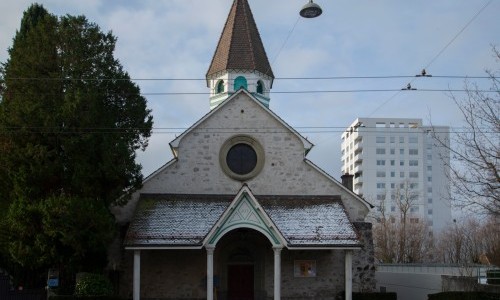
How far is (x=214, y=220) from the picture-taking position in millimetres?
27328

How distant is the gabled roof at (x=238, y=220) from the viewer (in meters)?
25.8

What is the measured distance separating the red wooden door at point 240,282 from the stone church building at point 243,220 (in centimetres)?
5

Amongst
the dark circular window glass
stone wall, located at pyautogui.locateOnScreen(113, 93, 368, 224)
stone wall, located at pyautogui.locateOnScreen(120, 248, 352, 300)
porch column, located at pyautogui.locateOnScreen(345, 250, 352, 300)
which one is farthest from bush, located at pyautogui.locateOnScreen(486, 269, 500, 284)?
the dark circular window glass

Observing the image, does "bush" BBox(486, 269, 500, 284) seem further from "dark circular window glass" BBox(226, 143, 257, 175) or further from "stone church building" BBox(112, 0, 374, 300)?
"dark circular window glass" BBox(226, 143, 257, 175)

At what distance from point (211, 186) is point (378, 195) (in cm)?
9588

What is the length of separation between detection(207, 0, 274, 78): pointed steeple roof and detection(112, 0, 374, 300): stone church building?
22.6 feet

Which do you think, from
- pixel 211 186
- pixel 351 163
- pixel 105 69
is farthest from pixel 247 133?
pixel 351 163

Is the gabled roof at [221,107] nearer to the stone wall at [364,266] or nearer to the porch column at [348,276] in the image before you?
the stone wall at [364,266]

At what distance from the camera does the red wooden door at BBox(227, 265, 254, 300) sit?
96.2ft

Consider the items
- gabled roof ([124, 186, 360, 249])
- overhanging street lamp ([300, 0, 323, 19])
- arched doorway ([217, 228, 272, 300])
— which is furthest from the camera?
arched doorway ([217, 228, 272, 300])

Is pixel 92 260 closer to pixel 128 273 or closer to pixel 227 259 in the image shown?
pixel 128 273

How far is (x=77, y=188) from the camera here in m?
24.0

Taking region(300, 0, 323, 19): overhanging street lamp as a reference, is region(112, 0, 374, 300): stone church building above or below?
below

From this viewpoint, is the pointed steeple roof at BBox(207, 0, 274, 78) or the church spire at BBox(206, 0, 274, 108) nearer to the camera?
the church spire at BBox(206, 0, 274, 108)
